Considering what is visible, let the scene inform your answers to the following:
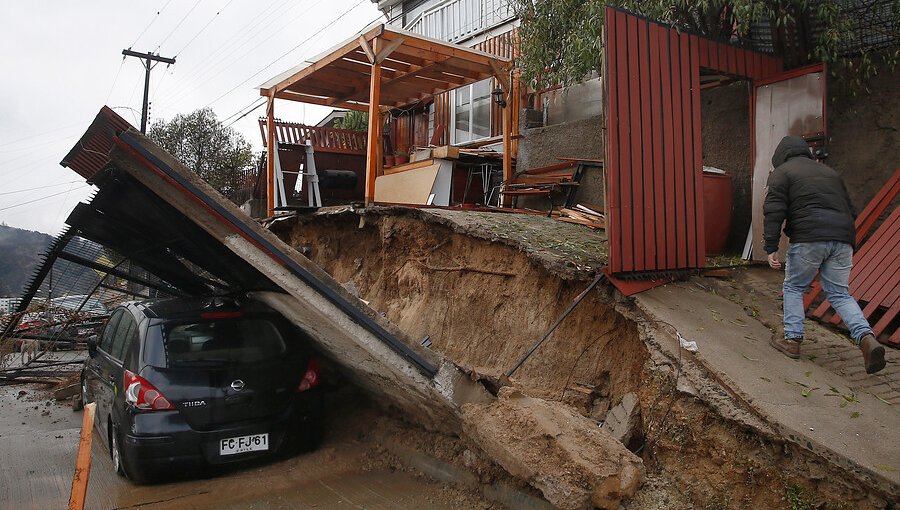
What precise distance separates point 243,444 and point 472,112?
11409 millimetres

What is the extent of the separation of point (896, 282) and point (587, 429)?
3.43 m

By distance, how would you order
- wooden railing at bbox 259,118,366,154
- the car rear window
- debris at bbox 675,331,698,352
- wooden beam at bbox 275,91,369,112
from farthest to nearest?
wooden railing at bbox 259,118,366,154, wooden beam at bbox 275,91,369,112, the car rear window, debris at bbox 675,331,698,352

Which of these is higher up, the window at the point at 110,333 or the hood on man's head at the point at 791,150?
the hood on man's head at the point at 791,150

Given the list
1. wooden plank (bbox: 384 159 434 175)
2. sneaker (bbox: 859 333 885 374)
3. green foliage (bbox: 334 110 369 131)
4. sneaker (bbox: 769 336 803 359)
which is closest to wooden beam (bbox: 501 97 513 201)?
wooden plank (bbox: 384 159 434 175)

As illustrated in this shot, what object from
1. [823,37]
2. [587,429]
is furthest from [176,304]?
[823,37]

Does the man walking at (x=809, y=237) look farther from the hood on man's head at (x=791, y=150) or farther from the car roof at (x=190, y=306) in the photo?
the car roof at (x=190, y=306)

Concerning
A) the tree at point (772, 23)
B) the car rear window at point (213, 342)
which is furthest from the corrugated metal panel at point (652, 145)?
the car rear window at point (213, 342)

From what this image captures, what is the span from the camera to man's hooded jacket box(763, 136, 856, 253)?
473 centimetres

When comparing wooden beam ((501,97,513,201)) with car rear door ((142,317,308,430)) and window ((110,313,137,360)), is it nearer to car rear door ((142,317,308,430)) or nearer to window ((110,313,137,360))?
car rear door ((142,317,308,430))

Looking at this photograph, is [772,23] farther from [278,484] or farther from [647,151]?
[278,484]

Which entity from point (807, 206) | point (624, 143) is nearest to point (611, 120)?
point (624, 143)

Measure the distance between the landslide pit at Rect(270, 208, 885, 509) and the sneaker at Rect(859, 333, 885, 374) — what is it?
1.13 m

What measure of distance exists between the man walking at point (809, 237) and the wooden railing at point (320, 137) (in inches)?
406

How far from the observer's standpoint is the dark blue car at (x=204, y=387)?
4.84 m
